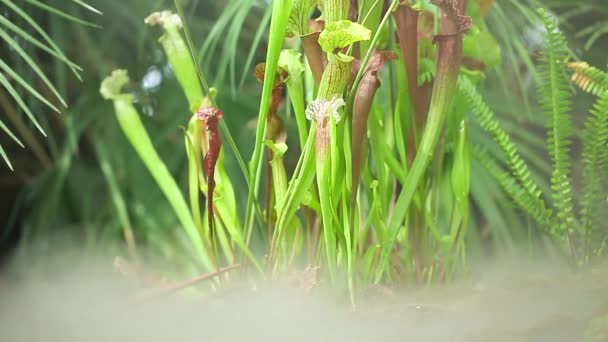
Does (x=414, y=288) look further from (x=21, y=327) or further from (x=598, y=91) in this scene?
(x=21, y=327)

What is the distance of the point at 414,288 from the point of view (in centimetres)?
52

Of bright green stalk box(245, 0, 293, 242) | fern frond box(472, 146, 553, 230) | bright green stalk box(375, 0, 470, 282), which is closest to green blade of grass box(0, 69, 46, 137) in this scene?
bright green stalk box(245, 0, 293, 242)

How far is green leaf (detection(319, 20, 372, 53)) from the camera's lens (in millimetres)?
385

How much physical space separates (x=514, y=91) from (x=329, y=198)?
1.02 m

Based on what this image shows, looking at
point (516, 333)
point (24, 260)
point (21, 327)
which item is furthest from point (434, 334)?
point (24, 260)

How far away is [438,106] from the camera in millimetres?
454

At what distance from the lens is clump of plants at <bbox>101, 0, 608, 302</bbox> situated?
43cm

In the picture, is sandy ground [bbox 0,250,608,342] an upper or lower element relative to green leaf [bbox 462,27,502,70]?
lower

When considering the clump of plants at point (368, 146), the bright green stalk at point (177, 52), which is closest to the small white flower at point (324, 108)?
the clump of plants at point (368, 146)

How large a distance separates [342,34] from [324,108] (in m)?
0.05

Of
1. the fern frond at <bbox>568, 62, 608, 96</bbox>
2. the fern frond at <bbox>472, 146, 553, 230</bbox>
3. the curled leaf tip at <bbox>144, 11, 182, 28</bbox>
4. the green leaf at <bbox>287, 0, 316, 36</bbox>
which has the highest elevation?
the curled leaf tip at <bbox>144, 11, 182, 28</bbox>

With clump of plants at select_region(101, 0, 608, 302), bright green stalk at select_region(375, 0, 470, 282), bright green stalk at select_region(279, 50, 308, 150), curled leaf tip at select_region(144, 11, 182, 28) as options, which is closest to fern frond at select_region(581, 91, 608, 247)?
clump of plants at select_region(101, 0, 608, 302)

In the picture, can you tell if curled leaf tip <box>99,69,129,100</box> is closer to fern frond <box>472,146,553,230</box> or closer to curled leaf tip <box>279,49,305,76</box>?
curled leaf tip <box>279,49,305,76</box>

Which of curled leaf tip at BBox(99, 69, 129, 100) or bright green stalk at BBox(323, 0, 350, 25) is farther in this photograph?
curled leaf tip at BBox(99, 69, 129, 100)
